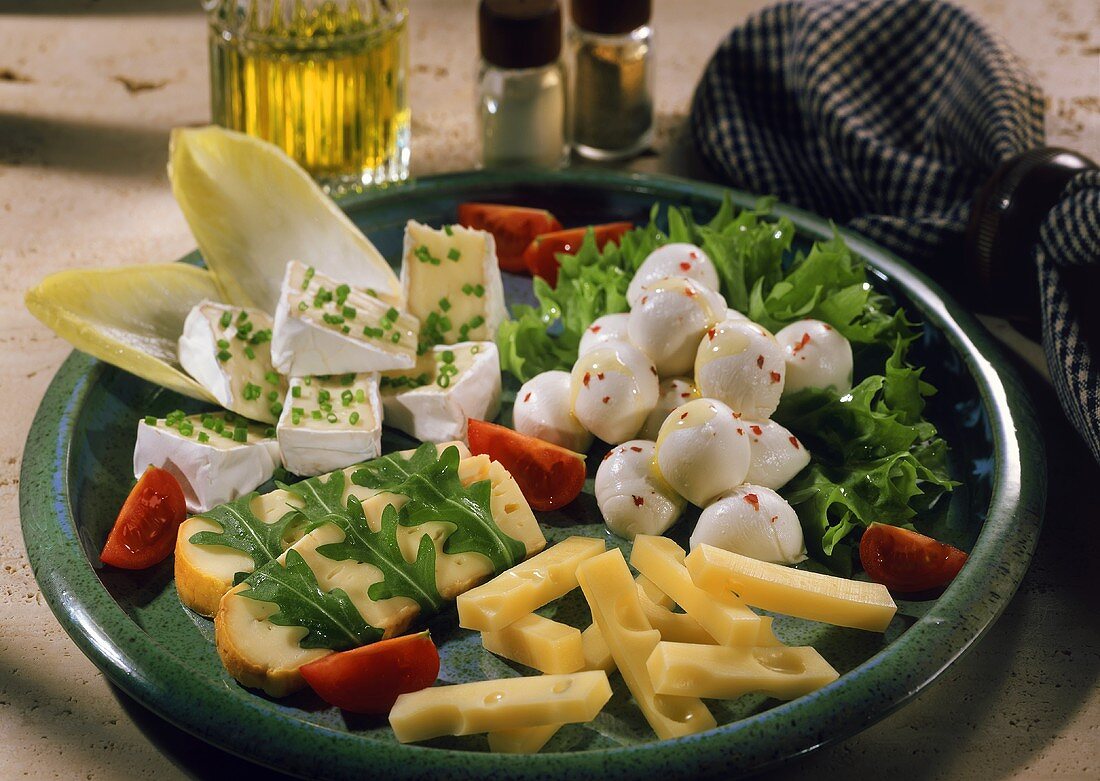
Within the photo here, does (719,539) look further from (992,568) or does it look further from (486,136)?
(486,136)

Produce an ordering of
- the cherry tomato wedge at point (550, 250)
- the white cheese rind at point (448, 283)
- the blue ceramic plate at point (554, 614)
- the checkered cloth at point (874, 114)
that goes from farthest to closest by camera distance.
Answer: the checkered cloth at point (874, 114) < the cherry tomato wedge at point (550, 250) < the white cheese rind at point (448, 283) < the blue ceramic plate at point (554, 614)

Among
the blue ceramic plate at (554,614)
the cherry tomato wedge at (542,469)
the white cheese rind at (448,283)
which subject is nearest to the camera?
the blue ceramic plate at (554,614)

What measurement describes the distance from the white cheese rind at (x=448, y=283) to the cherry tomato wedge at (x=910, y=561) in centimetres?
67

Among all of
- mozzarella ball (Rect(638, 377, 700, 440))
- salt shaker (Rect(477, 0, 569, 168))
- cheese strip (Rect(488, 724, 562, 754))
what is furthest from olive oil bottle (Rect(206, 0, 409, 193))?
cheese strip (Rect(488, 724, 562, 754))

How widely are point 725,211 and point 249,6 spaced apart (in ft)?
3.01

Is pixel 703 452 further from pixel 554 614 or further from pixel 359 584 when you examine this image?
pixel 359 584

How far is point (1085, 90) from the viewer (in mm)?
2734

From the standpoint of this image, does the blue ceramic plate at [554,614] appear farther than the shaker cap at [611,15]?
No

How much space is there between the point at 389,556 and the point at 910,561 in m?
0.61

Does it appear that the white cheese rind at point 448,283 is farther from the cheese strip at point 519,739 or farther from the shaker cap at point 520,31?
the cheese strip at point 519,739

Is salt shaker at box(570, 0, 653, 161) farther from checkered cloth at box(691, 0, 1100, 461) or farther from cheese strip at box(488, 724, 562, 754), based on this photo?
cheese strip at box(488, 724, 562, 754)

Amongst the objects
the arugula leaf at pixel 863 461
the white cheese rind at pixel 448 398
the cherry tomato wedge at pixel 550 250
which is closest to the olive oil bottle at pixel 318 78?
the cherry tomato wedge at pixel 550 250

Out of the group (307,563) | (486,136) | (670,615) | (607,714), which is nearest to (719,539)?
(670,615)

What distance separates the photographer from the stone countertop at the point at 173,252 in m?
1.32
